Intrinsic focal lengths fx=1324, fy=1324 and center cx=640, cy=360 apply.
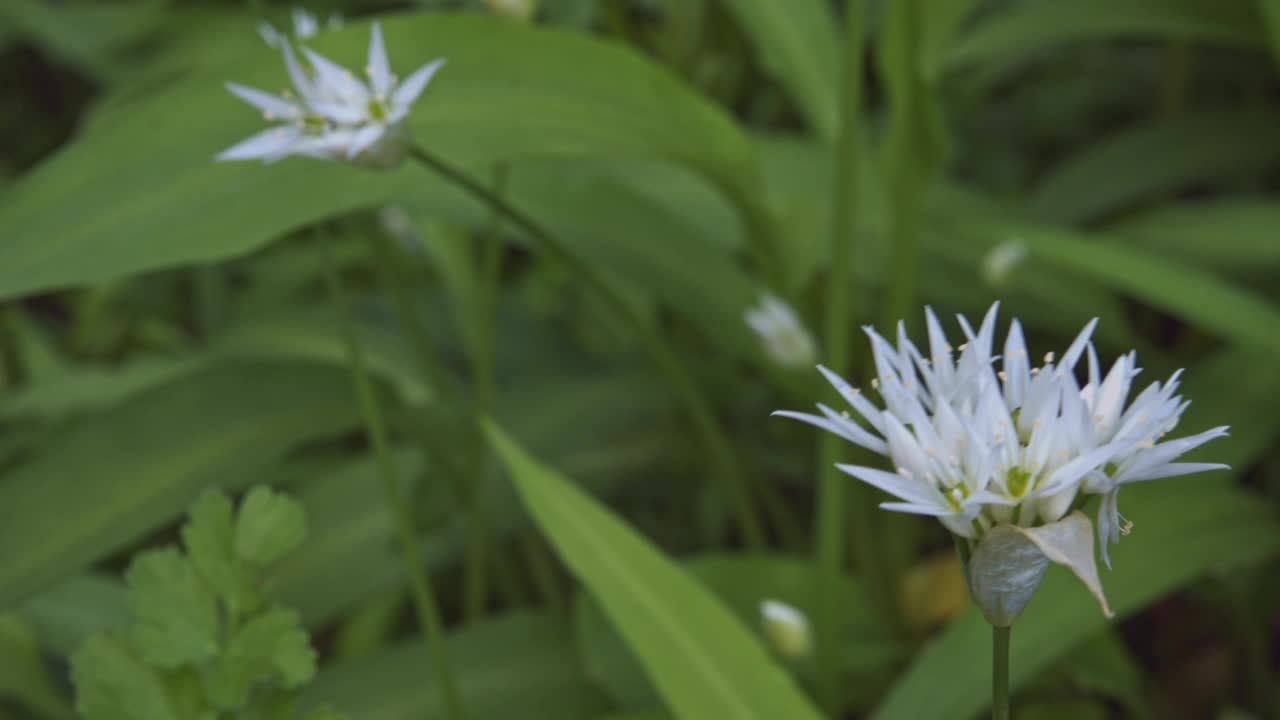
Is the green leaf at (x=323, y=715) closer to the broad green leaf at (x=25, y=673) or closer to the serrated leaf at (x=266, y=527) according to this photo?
the serrated leaf at (x=266, y=527)

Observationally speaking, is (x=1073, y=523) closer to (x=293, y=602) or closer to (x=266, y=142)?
(x=266, y=142)

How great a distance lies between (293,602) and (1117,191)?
1.08 m

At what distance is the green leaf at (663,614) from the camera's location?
0.81 meters

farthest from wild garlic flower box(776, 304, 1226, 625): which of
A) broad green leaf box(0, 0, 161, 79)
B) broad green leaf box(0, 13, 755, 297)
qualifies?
broad green leaf box(0, 0, 161, 79)

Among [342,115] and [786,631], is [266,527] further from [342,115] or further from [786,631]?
[786,631]

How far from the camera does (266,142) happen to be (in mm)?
809

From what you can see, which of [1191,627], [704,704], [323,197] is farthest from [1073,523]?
[1191,627]

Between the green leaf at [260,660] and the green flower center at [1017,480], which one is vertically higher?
the green flower center at [1017,480]

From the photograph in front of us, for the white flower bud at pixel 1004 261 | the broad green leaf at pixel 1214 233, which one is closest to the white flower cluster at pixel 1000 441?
the white flower bud at pixel 1004 261

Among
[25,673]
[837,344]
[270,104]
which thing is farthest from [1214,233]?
[25,673]

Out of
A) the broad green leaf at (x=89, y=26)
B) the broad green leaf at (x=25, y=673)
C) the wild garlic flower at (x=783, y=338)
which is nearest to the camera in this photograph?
the broad green leaf at (x=25, y=673)

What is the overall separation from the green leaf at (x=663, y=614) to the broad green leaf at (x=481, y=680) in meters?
0.28

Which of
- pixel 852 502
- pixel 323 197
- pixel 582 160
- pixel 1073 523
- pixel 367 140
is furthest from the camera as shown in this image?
pixel 582 160

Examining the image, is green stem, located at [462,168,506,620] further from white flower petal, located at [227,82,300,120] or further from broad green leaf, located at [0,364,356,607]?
white flower petal, located at [227,82,300,120]
